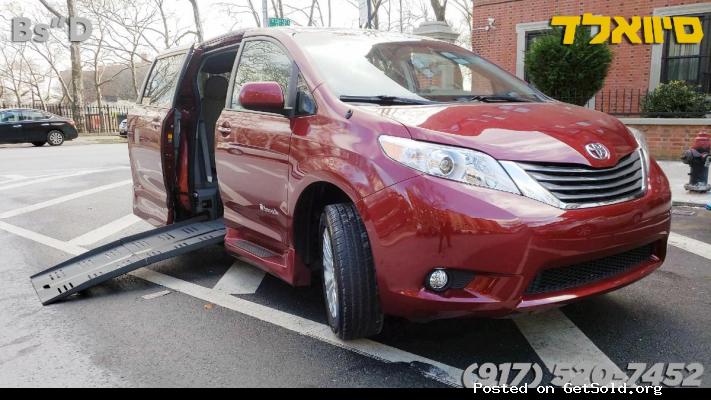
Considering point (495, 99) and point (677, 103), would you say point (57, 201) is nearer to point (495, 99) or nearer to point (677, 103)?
point (495, 99)

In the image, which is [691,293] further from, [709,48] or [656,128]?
[709,48]

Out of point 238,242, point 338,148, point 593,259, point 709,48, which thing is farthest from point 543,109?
point 709,48

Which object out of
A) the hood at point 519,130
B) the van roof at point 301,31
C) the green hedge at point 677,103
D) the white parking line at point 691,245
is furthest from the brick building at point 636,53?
the hood at point 519,130

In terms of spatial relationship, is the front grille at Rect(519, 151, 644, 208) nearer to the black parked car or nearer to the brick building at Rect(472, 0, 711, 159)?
the brick building at Rect(472, 0, 711, 159)

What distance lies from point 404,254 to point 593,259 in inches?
34.5

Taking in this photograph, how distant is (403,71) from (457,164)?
1221mm

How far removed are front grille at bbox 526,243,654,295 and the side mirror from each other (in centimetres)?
176

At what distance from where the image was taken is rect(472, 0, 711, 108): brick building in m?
13.1

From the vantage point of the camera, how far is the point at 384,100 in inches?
128

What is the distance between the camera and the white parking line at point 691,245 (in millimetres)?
4879

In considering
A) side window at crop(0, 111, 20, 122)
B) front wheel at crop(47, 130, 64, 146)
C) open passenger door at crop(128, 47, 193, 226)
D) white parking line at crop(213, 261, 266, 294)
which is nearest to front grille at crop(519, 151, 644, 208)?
white parking line at crop(213, 261, 266, 294)

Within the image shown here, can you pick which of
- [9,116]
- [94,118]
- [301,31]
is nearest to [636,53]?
[301,31]

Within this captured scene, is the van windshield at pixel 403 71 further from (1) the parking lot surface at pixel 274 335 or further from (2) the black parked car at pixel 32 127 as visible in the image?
(2) the black parked car at pixel 32 127

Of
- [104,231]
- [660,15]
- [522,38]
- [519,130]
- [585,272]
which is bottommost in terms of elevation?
[104,231]
